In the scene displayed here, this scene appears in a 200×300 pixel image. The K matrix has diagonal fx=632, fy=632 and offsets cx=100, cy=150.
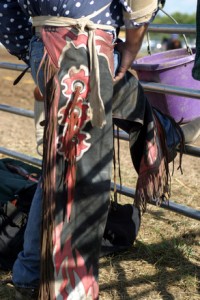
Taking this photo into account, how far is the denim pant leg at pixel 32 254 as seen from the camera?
102 inches

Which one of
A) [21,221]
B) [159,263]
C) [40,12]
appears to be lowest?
[159,263]

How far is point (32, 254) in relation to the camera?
8.54 ft

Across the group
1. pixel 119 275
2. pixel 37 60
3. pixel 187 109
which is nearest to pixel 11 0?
pixel 37 60

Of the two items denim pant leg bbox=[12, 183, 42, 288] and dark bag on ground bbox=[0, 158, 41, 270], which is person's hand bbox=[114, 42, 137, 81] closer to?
denim pant leg bbox=[12, 183, 42, 288]

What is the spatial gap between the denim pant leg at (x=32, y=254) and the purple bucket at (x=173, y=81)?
88 centimetres

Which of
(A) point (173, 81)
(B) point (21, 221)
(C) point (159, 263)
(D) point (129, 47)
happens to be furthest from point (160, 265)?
(D) point (129, 47)

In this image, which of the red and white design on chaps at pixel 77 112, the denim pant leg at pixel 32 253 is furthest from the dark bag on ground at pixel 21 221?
the red and white design on chaps at pixel 77 112

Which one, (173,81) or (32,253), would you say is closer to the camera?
(32,253)

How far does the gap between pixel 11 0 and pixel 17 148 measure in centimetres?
289

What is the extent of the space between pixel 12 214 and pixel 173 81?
1004 millimetres

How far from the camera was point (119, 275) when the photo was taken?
291cm

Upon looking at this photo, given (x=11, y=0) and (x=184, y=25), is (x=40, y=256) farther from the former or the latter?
(x=184, y=25)

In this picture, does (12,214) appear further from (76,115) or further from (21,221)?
(76,115)

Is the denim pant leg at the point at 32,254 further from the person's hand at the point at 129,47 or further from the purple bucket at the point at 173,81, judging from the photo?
the purple bucket at the point at 173,81
